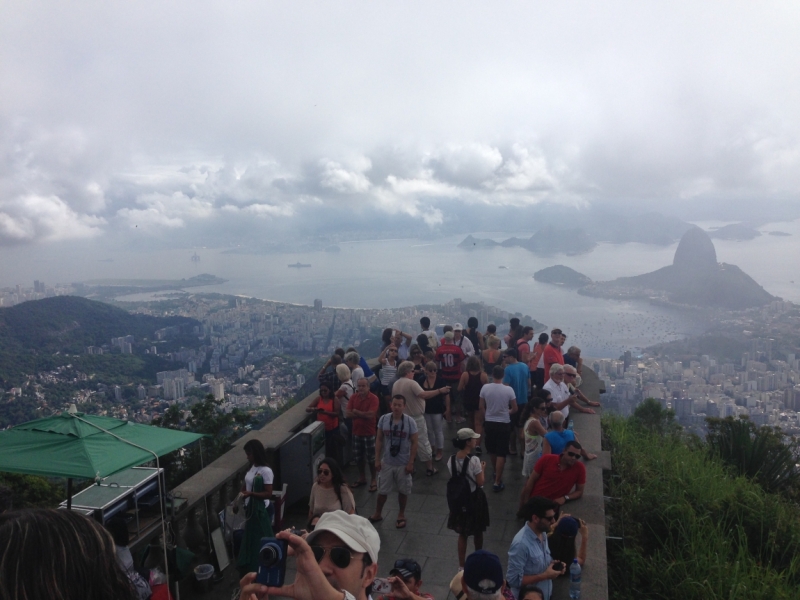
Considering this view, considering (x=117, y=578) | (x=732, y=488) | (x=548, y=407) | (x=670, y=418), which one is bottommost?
(x=670, y=418)

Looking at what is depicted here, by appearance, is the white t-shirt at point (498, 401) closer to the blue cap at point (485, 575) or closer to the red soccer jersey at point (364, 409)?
the red soccer jersey at point (364, 409)

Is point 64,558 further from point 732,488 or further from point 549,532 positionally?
point 732,488

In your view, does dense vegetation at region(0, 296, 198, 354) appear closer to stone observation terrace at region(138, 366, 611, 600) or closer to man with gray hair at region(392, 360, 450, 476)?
stone observation terrace at region(138, 366, 611, 600)

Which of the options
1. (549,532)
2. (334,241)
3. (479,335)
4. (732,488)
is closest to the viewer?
(549,532)

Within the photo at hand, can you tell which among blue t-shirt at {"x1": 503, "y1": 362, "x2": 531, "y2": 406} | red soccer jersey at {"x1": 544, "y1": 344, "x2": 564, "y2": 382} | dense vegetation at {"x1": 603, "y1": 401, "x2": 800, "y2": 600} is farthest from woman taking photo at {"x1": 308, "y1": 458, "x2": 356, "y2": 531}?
red soccer jersey at {"x1": 544, "y1": 344, "x2": 564, "y2": 382}

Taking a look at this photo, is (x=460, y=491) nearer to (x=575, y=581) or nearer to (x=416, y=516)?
(x=575, y=581)

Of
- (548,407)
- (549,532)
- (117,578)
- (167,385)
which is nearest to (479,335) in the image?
(548,407)

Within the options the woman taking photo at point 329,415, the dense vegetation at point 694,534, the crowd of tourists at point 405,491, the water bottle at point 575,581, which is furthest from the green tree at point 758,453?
the woman taking photo at point 329,415
